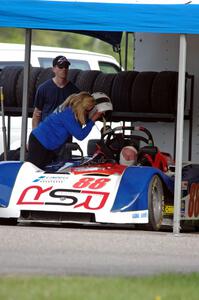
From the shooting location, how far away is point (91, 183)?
598 inches

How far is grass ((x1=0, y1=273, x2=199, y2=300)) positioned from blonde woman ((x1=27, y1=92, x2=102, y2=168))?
18.8 ft

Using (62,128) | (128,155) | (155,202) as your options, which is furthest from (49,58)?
(155,202)

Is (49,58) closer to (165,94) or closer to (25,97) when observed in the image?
(165,94)

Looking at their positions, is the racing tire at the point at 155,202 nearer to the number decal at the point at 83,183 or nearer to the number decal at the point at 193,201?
the number decal at the point at 193,201

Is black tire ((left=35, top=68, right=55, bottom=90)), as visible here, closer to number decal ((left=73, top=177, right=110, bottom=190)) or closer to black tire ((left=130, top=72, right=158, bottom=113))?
black tire ((left=130, top=72, right=158, bottom=113))

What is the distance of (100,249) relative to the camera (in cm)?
1277

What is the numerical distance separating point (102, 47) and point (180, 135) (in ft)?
113

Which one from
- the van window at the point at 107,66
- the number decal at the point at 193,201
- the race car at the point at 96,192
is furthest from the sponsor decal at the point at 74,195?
the van window at the point at 107,66

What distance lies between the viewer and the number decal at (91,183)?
1512 centimetres

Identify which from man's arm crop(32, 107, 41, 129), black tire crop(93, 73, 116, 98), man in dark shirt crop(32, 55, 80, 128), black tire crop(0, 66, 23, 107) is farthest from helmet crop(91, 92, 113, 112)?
black tire crop(0, 66, 23, 107)

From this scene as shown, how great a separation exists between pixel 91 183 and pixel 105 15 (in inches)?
80.5

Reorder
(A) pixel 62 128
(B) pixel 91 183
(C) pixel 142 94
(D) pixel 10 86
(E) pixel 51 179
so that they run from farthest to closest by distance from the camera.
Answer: (D) pixel 10 86, (C) pixel 142 94, (A) pixel 62 128, (E) pixel 51 179, (B) pixel 91 183

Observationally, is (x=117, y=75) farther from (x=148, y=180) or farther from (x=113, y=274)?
(x=113, y=274)

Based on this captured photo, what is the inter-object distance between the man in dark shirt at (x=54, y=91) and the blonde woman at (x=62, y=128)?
161 cm
